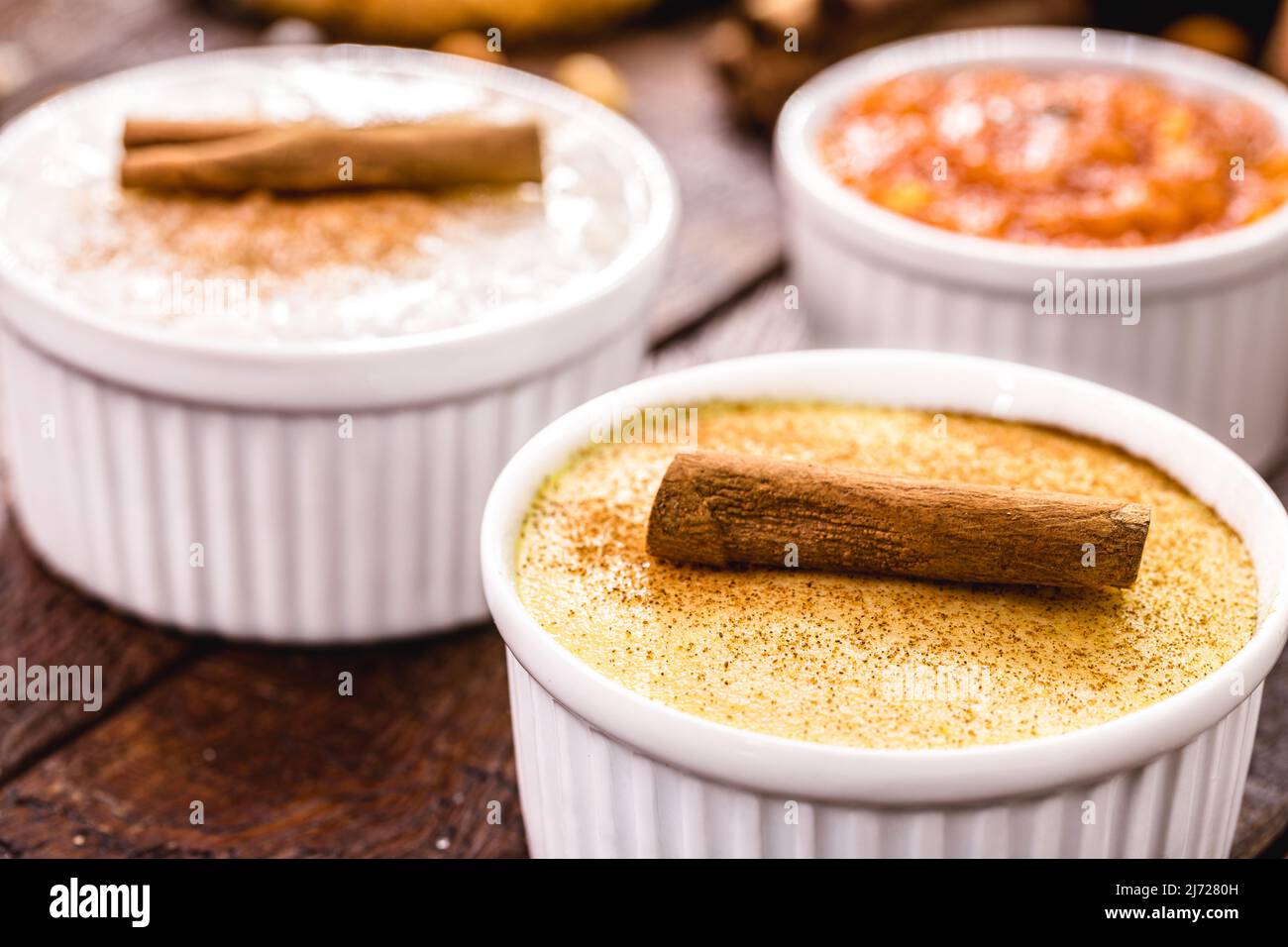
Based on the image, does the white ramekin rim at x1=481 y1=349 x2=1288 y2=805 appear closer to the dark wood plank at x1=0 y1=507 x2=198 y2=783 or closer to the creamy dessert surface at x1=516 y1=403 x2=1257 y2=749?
the creamy dessert surface at x1=516 y1=403 x2=1257 y2=749

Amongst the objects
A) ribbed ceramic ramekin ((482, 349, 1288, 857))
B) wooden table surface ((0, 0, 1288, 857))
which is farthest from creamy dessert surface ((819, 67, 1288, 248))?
ribbed ceramic ramekin ((482, 349, 1288, 857))

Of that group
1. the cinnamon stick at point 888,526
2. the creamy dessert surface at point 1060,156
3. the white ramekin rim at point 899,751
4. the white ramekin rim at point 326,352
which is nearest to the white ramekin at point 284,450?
the white ramekin rim at point 326,352

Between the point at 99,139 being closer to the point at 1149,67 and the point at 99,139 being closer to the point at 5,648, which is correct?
the point at 5,648

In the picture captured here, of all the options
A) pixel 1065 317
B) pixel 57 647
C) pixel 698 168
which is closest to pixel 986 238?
pixel 1065 317

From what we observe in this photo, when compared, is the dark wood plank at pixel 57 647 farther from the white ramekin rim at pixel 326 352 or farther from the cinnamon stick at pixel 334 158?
the cinnamon stick at pixel 334 158

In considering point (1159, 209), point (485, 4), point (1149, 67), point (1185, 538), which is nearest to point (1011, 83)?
point (1149, 67)

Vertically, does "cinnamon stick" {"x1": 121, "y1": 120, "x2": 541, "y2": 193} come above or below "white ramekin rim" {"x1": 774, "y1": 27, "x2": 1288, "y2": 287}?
above
